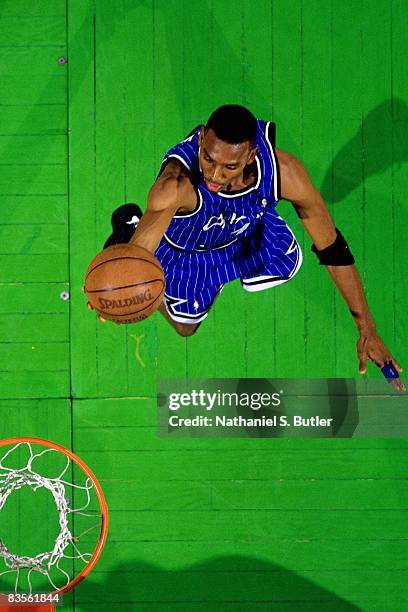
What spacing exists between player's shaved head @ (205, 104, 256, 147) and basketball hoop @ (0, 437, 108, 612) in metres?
1.93

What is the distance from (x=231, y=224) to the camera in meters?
3.54

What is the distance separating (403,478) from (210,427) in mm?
1075

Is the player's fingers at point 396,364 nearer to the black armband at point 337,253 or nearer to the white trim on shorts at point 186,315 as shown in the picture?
the black armband at point 337,253

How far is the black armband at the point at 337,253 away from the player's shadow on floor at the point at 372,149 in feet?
1.27

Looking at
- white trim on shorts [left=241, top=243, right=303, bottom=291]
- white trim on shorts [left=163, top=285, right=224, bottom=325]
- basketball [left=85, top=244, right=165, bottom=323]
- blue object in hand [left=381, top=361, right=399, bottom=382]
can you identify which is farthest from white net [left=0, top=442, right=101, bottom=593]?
blue object in hand [left=381, top=361, right=399, bottom=382]

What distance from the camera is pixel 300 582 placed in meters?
3.98

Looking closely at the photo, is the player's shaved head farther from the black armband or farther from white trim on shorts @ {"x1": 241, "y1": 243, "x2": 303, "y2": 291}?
white trim on shorts @ {"x1": 241, "y1": 243, "x2": 303, "y2": 291}

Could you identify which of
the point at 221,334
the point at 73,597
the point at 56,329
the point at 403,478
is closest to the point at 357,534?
the point at 403,478

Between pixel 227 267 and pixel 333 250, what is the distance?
552 mm

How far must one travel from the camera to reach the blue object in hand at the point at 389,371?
3.92 m

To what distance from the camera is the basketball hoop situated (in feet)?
12.9

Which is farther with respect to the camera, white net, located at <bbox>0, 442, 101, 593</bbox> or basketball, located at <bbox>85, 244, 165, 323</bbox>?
white net, located at <bbox>0, 442, 101, 593</bbox>

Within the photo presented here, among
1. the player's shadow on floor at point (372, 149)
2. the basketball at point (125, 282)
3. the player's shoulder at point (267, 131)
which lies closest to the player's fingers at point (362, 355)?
the player's shadow on floor at point (372, 149)

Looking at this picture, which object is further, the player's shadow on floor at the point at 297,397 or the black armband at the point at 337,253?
the player's shadow on floor at the point at 297,397
